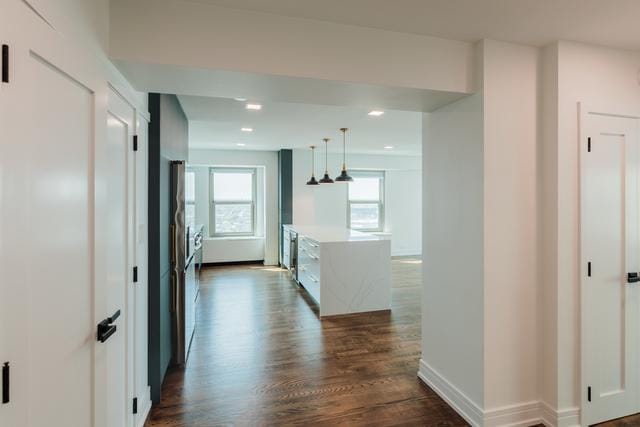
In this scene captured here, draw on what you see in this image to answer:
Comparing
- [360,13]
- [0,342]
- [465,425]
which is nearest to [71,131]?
[0,342]

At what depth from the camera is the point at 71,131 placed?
3.89 ft

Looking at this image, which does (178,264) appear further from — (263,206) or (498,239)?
(263,206)

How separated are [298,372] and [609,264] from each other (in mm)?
2462

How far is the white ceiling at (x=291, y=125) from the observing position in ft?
12.4

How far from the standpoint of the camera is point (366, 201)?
27.8 feet

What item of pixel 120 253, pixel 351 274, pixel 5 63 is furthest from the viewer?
pixel 351 274

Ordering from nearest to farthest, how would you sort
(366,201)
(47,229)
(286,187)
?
(47,229)
(286,187)
(366,201)

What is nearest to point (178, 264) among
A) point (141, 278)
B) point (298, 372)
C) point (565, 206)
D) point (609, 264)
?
point (141, 278)

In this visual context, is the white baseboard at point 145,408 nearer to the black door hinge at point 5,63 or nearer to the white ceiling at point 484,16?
the black door hinge at point 5,63

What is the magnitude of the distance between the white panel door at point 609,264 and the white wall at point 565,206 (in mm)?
68

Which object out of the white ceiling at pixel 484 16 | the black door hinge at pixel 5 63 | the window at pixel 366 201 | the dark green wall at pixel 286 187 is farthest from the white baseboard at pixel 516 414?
the window at pixel 366 201

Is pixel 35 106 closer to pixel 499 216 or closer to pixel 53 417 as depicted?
pixel 53 417

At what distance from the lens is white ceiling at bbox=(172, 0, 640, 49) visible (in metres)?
1.75

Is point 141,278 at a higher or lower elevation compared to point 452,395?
higher
